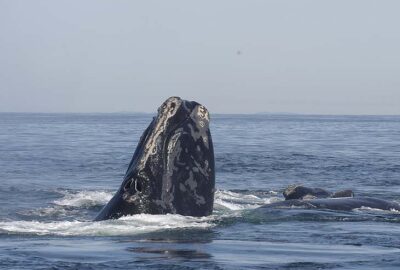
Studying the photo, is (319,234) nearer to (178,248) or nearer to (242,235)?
(242,235)

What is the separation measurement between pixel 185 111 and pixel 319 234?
90.2 inches

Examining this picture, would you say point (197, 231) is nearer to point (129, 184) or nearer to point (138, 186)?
point (138, 186)

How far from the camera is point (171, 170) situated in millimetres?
12688

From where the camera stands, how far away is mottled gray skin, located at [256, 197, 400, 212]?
52.5ft

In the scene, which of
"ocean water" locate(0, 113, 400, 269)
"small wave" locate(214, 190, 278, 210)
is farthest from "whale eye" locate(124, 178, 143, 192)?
"small wave" locate(214, 190, 278, 210)

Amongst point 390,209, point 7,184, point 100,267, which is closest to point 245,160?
point 7,184

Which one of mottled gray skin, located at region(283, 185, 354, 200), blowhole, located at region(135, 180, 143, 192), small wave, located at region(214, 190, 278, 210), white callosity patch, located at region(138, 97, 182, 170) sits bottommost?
small wave, located at region(214, 190, 278, 210)

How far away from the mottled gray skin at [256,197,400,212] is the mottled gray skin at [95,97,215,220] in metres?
3.16

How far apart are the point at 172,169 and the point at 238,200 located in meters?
7.59

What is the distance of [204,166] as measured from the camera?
12781 mm

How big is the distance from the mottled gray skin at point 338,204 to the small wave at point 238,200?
1893mm

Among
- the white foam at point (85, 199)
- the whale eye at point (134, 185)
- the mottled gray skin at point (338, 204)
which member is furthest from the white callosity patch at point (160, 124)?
the white foam at point (85, 199)

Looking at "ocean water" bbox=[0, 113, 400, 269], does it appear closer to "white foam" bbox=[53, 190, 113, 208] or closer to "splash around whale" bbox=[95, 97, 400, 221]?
"white foam" bbox=[53, 190, 113, 208]

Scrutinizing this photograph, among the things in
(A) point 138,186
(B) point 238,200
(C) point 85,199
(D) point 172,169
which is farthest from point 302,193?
(A) point 138,186
